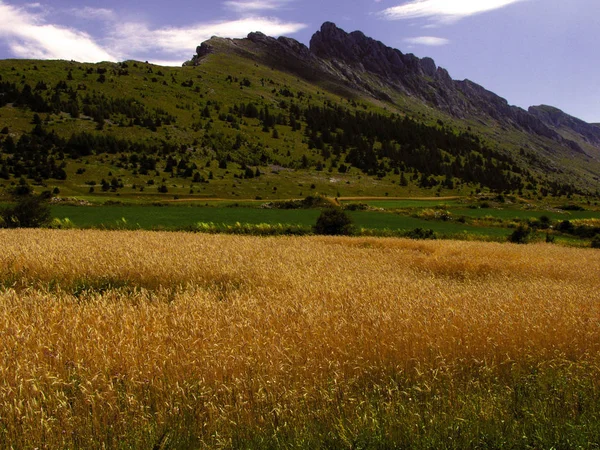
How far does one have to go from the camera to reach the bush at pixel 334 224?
1490 inches

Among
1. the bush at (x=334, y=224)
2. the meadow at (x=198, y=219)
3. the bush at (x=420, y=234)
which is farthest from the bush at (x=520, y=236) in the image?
the bush at (x=334, y=224)

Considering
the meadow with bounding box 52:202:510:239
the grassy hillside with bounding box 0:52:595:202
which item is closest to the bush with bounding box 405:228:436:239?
the meadow with bounding box 52:202:510:239

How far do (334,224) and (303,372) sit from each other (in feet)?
109

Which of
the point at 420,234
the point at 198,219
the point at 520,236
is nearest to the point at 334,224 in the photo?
the point at 420,234

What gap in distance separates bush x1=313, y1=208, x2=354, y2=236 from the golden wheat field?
94.6 feet

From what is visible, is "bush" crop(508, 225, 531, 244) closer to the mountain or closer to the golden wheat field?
the golden wheat field

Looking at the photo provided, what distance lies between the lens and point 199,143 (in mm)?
104375

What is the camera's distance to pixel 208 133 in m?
112

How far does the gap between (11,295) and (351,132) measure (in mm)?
158910

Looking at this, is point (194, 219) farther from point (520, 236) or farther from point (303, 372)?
point (303, 372)

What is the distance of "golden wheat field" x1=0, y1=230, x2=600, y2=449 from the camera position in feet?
12.4

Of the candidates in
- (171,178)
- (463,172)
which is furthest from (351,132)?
(171,178)

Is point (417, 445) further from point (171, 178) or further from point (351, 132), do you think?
point (351, 132)

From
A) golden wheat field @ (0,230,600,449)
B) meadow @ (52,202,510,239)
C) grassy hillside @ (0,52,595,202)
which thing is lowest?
meadow @ (52,202,510,239)
